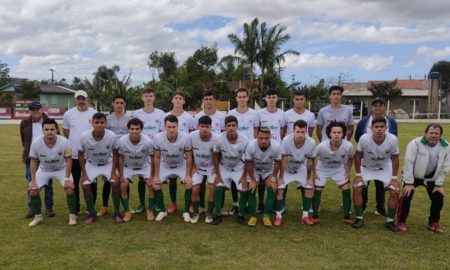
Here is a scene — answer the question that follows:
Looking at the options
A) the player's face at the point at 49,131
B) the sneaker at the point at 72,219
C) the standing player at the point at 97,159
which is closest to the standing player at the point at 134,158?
the standing player at the point at 97,159

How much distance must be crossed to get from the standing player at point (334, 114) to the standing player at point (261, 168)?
1.18 meters

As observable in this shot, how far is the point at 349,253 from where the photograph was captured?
A: 5.04 m

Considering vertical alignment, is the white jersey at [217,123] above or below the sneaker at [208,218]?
above

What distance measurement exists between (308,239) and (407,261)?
48.9 inches

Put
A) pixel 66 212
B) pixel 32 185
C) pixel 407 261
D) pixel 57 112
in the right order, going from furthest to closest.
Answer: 1. pixel 57 112
2. pixel 66 212
3. pixel 32 185
4. pixel 407 261

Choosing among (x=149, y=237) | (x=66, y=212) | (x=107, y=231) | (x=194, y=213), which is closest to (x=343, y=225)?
(x=194, y=213)

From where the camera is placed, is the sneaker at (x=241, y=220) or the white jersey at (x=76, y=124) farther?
the white jersey at (x=76, y=124)

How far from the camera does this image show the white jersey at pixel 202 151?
658 cm

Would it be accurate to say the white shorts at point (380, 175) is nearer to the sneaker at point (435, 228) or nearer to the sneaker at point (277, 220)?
the sneaker at point (435, 228)

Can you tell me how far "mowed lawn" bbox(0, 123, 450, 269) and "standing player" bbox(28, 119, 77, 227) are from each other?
0.32 meters

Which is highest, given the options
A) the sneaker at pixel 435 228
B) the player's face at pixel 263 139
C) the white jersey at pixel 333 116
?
the white jersey at pixel 333 116

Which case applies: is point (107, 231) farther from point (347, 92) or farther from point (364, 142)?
point (347, 92)

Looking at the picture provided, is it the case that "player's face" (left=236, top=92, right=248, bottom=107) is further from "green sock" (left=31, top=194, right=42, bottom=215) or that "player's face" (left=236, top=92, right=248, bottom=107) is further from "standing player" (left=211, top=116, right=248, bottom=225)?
"green sock" (left=31, top=194, right=42, bottom=215)

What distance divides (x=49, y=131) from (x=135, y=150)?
1.27 m
